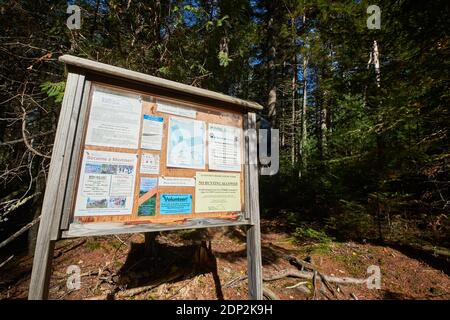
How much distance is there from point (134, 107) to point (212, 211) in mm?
1105

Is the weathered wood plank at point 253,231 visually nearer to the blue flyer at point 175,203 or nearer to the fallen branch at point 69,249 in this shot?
the blue flyer at point 175,203

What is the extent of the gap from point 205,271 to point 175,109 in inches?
109

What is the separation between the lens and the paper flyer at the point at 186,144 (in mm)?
1869

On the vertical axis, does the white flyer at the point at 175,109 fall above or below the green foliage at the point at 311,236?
above

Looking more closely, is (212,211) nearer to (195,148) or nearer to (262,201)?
(195,148)

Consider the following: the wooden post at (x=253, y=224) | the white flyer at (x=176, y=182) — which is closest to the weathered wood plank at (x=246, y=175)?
the wooden post at (x=253, y=224)

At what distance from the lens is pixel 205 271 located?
3545mm

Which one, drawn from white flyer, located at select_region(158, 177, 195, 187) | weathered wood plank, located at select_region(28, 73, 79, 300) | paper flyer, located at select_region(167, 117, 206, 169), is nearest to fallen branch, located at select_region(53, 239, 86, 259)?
weathered wood plank, located at select_region(28, 73, 79, 300)

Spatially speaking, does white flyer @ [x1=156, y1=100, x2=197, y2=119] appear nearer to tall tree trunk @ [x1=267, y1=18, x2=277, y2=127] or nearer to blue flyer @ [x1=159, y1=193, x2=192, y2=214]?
blue flyer @ [x1=159, y1=193, x2=192, y2=214]

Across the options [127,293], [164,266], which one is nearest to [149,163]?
[127,293]

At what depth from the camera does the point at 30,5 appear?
13.6ft

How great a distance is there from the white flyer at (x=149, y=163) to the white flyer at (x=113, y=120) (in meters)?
0.11

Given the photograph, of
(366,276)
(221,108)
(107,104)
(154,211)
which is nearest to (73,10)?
(107,104)

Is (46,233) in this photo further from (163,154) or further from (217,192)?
(217,192)
